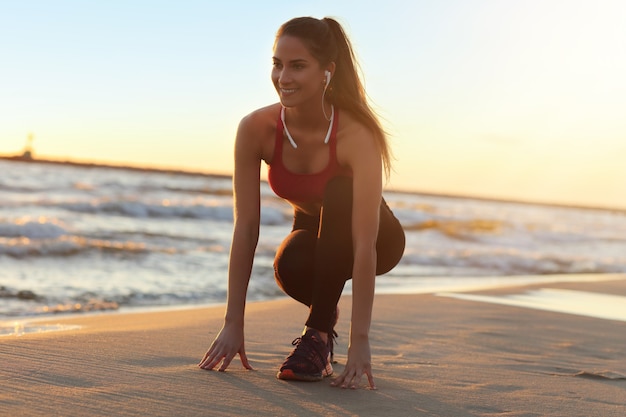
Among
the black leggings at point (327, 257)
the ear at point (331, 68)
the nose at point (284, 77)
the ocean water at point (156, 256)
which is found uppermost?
the ear at point (331, 68)

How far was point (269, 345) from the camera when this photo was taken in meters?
3.67

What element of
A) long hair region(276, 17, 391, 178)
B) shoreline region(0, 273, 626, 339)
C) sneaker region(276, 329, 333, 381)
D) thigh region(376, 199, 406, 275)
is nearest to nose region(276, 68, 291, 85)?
long hair region(276, 17, 391, 178)

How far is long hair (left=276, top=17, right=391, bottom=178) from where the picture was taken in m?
2.78

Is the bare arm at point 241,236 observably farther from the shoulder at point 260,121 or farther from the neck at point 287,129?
the neck at point 287,129

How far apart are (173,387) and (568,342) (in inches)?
103

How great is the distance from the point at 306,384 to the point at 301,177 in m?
0.78

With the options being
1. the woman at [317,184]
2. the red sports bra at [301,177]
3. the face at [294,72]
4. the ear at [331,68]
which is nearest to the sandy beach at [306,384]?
the woman at [317,184]

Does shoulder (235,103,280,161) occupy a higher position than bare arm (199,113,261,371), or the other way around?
shoulder (235,103,280,161)

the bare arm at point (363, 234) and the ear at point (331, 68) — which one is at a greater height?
the ear at point (331, 68)

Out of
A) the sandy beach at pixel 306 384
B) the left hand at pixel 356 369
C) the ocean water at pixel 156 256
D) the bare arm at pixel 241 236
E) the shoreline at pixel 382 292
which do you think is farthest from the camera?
the ocean water at pixel 156 256

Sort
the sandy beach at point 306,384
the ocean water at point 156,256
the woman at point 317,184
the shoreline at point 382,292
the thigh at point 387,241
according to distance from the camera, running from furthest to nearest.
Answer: the ocean water at point 156,256
the shoreline at point 382,292
the thigh at point 387,241
the woman at point 317,184
the sandy beach at point 306,384

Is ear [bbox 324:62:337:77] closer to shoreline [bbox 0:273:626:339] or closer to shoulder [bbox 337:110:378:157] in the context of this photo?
shoulder [bbox 337:110:378:157]

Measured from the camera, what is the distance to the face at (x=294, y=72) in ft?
9.05

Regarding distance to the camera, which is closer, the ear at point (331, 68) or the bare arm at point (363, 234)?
the bare arm at point (363, 234)
